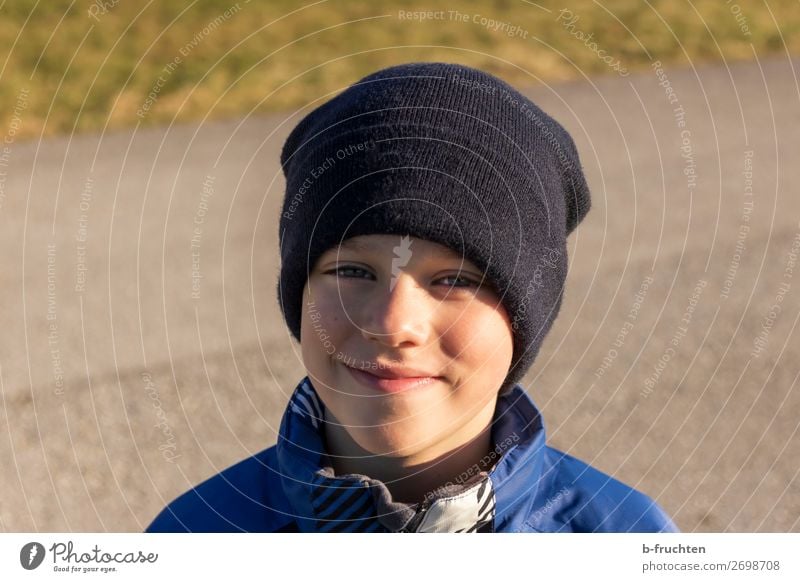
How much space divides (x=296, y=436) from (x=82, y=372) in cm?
224

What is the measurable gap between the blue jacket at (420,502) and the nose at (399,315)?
0.76 feet

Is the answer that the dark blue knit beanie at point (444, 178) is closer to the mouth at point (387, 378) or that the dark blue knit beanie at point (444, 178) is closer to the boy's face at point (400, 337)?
the boy's face at point (400, 337)

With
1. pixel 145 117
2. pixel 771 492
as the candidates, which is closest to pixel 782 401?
pixel 771 492

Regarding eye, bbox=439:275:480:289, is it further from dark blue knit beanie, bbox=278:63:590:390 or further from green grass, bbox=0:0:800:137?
green grass, bbox=0:0:800:137

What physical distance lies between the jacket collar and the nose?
0.23 metres

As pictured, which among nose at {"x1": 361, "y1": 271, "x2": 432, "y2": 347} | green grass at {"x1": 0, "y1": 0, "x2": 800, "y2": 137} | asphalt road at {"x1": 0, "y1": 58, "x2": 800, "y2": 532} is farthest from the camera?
green grass at {"x1": 0, "y1": 0, "x2": 800, "y2": 137}

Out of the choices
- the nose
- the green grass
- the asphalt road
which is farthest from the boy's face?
the green grass

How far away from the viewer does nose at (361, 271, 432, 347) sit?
151 centimetres

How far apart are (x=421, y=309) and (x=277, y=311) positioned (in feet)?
8.68

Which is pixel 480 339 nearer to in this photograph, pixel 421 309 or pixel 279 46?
pixel 421 309

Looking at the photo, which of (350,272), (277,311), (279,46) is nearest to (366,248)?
(350,272)

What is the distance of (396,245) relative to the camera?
1.57 metres

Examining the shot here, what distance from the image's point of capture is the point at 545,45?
17.9 ft
